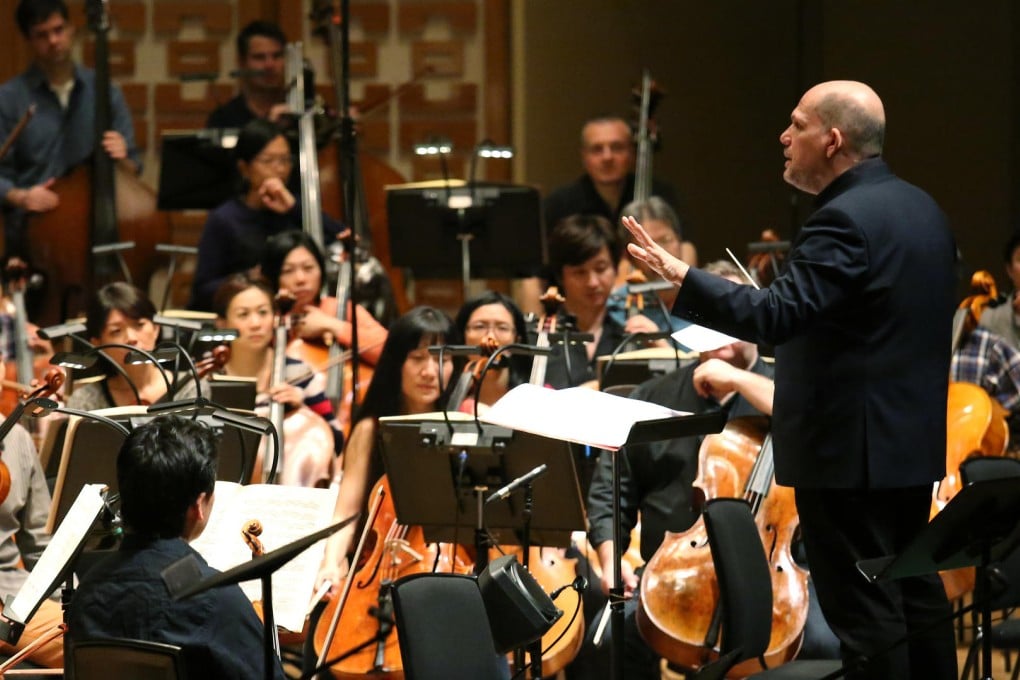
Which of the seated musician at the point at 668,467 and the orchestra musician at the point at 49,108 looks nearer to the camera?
the seated musician at the point at 668,467

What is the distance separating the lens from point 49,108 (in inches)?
255

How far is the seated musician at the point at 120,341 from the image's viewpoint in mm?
4504

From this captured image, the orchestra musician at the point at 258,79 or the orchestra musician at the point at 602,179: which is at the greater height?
the orchestra musician at the point at 258,79

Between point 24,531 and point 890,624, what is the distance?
2.01 meters

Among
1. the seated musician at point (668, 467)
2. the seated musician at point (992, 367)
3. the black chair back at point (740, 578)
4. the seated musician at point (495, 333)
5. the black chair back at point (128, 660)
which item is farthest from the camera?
the seated musician at point (992, 367)

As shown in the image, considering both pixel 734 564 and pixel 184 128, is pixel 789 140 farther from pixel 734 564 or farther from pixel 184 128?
pixel 184 128

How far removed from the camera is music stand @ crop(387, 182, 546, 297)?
18.3 ft

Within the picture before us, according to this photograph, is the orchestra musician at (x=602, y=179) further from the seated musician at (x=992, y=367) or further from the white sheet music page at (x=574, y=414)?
the white sheet music page at (x=574, y=414)

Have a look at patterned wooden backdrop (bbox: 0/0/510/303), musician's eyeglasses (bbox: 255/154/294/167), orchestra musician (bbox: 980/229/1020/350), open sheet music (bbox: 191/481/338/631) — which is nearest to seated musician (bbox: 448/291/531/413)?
open sheet music (bbox: 191/481/338/631)

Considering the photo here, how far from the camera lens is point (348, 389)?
544 centimetres

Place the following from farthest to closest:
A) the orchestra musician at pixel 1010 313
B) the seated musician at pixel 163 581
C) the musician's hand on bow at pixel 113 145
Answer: the musician's hand on bow at pixel 113 145 → the orchestra musician at pixel 1010 313 → the seated musician at pixel 163 581

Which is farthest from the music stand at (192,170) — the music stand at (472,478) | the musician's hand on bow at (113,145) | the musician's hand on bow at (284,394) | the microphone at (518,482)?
the microphone at (518,482)

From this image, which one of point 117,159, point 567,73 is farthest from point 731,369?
point 567,73

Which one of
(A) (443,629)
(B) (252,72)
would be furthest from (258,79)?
(A) (443,629)
